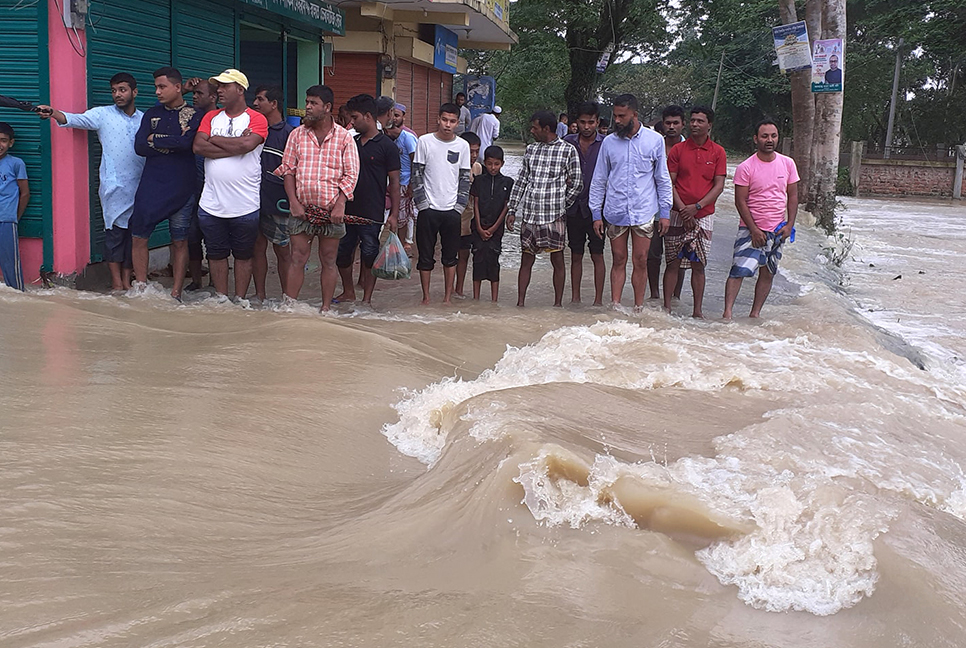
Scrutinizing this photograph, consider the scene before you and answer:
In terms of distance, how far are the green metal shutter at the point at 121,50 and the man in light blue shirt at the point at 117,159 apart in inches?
10.3

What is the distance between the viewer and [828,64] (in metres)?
15.1

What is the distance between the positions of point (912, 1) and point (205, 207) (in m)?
31.0

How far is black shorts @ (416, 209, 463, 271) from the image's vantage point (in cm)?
777

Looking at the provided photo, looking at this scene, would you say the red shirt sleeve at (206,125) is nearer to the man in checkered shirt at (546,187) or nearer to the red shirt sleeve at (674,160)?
the man in checkered shirt at (546,187)

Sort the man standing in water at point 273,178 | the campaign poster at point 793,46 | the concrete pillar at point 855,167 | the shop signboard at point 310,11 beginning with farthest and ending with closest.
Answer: the concrete pillar at point 855,167, the campaign poster at point 793,46, the shop signboard at point 310,11, the man standing in water at point 273,178

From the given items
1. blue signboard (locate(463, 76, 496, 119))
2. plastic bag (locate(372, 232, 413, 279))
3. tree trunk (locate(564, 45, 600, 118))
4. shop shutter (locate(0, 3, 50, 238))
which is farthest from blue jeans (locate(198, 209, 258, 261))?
tree trunk (locate(564, 45, 600, 118))

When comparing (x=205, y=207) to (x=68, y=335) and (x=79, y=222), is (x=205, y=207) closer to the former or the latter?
(x=79, y=222)

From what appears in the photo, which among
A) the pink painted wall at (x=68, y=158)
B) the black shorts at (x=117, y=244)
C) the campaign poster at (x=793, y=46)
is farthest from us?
the campaign poster at (x=793, y=46)

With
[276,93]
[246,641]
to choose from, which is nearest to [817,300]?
[276,93]

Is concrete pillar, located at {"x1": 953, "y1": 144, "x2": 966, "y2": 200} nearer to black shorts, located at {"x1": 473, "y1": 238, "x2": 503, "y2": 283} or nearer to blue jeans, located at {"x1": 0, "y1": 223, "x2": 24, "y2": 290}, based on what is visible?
black shorts, located at {"x1": 473, "y1": 238, "x2": 503, "y2": 283}

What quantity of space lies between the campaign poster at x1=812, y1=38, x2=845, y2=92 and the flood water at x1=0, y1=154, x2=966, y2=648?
950 centimetres

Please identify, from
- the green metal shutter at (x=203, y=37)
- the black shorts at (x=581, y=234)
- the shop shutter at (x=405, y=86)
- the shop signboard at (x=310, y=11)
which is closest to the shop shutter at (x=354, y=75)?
the shop shutter at (x=405, y=86)

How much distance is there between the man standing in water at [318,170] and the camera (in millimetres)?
6844

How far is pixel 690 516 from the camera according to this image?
335 cm
